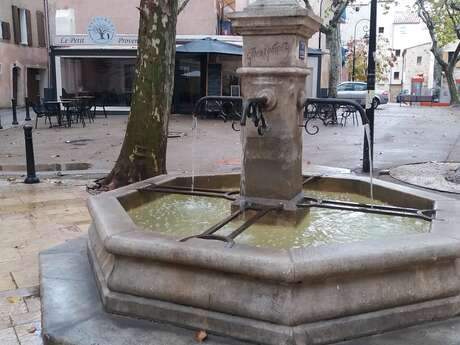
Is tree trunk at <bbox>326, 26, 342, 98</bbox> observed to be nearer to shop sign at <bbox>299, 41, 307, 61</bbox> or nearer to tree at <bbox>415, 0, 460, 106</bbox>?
tree at <bbox>415, 0, 460, 106</bbox>

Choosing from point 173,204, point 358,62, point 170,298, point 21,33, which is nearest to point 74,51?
point 21,33

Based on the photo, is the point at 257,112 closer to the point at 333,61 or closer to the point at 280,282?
the point at 280,282

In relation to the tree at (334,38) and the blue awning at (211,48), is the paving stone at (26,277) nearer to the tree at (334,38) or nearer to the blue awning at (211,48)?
the blue awning at (211,48)

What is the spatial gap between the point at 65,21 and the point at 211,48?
8045 mm

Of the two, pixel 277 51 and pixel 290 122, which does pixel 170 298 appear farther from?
pixel 277 51

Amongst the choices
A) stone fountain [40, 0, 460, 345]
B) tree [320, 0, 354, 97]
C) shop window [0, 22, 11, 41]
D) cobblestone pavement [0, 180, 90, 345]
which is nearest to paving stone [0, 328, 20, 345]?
cobblestone pavement [0, 180, 90, 345]

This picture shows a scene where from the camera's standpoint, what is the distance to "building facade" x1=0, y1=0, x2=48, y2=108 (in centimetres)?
2961

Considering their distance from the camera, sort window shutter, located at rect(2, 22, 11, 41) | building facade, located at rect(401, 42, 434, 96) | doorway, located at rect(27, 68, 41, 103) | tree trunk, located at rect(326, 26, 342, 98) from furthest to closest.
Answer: building facade, located at rect(401, 42, 434, 96), doorway, located at rect(27, 68, 41, 103), window shutter, located at rect(2, 22, 11, 41), tree trunk, located at rect(326, 26, 342, 98)

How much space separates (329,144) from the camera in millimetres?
14062

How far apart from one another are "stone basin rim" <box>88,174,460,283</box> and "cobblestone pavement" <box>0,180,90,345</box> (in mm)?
919

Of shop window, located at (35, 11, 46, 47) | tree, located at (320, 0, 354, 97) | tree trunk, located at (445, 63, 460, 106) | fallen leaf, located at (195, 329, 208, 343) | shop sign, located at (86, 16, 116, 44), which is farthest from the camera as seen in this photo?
tree trunk, located at (445, 63, 460, 106)

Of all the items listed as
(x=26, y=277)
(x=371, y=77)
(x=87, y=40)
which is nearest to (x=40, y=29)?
(x=87, y=40)

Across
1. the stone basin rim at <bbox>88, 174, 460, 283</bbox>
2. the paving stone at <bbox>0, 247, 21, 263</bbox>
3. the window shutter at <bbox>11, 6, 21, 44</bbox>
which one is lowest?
the paving stone at <bbox>0, 247, 21, 263</bbox>

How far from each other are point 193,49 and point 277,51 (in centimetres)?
1568
